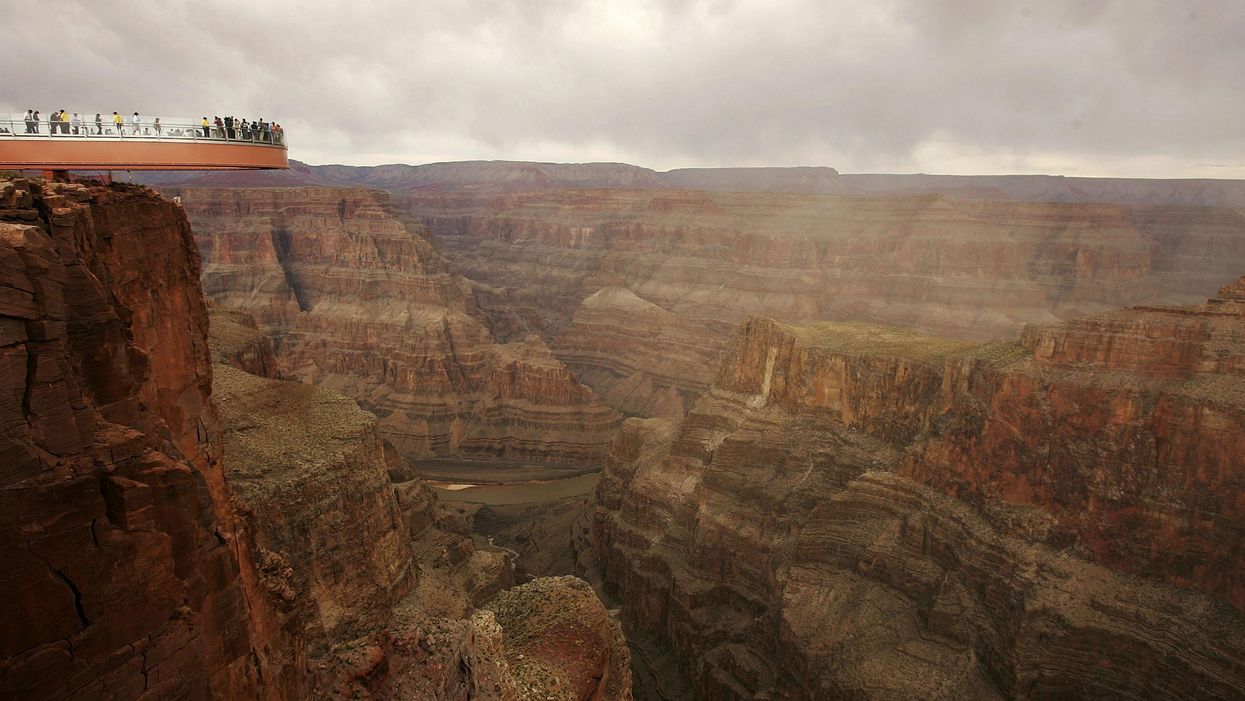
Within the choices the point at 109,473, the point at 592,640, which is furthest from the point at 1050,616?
the point at 109,473

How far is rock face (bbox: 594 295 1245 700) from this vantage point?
82.5 feet

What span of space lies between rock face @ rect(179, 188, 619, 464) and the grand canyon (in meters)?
0.50

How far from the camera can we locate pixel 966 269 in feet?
280

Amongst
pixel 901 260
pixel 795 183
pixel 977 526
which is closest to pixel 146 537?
pixel 977 526

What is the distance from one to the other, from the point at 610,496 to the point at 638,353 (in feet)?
Result: 146

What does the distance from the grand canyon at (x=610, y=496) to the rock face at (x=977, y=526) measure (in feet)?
0.38

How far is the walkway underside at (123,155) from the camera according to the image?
61.1 feet

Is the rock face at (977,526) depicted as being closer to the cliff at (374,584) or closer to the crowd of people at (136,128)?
the cliff at (374,584)

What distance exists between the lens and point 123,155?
67.0ft

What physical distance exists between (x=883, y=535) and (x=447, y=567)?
20255 mm

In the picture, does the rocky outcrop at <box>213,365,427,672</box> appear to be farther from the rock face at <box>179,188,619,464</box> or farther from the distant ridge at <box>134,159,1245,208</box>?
the distant ridge at <box>134,159,1245,208</box>

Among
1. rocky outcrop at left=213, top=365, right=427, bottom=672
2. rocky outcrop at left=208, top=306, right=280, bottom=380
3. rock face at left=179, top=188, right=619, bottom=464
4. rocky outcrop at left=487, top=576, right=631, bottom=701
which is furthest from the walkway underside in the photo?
rock face at left=179, top=188, right=619, bottom=464

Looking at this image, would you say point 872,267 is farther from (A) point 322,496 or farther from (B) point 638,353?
(A) point 322,496

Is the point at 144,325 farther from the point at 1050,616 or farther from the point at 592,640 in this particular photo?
the point at 1050,616
